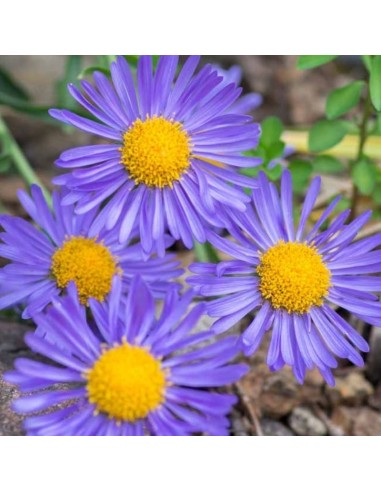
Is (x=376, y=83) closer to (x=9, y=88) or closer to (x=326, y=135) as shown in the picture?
(x=326, y=135)

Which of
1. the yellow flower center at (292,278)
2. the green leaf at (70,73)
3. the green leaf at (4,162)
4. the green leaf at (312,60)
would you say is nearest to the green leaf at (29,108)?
the green leaf at (70,73)

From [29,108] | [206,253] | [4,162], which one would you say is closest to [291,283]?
[206,253]

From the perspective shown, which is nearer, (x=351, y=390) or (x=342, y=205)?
(x=351, y=390)

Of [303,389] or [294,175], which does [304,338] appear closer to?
[303,389]

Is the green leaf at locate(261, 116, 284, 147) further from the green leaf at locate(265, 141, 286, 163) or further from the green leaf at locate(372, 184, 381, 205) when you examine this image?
the green leaf at locate(372, 184, 381, 205)

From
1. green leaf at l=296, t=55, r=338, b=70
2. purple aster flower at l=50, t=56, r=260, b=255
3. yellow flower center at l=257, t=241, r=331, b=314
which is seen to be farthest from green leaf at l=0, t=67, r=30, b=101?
yellow flower center at l=257, t=241, r=331, b=314

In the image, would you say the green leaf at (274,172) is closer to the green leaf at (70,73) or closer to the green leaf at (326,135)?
the green leaf at (326,135)
